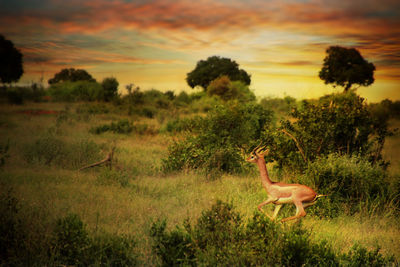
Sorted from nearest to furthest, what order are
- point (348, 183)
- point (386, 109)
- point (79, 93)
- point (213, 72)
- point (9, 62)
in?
1. point (348, 183)
2. point (386, 109)
3. point (9, 62)
4. point (79, 93)
5. point (213, 72)

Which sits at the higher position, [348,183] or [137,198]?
[348,183]

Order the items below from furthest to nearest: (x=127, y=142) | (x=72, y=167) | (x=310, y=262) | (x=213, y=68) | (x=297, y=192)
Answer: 1. (x=213, y=68)
2. (x=127, y=142)
3. (x=72, y=167)
4. (x=297, y=192)
5. (x=310, y=262)

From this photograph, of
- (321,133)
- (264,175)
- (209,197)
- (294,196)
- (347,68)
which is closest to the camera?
(294,196)

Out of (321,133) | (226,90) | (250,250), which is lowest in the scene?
(250,250)

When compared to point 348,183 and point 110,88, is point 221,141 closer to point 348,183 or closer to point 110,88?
point 348,183

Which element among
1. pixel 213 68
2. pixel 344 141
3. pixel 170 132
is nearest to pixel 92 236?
pixel 344 141

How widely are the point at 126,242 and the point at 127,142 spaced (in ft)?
31.9

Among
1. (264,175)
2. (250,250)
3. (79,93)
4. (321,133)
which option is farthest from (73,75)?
(250,250)

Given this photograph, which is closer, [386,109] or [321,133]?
[321,133]

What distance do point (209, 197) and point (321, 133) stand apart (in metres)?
3.22

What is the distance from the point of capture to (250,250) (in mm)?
4273

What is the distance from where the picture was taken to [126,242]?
14.3 ft

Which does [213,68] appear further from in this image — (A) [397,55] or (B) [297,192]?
(B) [297,192]

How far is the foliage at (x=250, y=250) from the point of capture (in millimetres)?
4152
